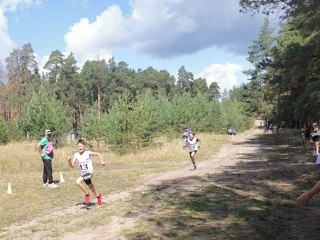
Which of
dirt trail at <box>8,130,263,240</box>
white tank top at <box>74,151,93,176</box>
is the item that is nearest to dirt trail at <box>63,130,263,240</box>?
dirt trail at <box>8,130,263,240</box>

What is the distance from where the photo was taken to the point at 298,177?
16.4 metres

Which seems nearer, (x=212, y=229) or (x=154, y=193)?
(x=212, y=229)

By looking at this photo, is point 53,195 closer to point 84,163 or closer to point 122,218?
point 84,163

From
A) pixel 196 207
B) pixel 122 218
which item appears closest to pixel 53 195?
pixel 122 218

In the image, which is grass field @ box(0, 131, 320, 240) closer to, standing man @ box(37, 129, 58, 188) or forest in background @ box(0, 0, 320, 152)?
standing man @ box(37, 129, 58, 188)

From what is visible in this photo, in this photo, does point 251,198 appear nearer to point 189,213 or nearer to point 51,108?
point 189,213

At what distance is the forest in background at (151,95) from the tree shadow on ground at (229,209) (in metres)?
7.41

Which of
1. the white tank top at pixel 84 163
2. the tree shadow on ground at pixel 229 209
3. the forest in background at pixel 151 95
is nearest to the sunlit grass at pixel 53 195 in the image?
the white tank top at pixel 84 163

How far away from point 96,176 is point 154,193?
569cm

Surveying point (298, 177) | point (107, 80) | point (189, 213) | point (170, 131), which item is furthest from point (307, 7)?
point (107, 80)

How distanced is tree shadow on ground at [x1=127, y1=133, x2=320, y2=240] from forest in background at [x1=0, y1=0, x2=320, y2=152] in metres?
7.41

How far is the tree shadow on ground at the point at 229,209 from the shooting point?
8719mm

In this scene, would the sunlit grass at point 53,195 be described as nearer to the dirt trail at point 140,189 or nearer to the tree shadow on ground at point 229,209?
the dirt trail at point 140,189

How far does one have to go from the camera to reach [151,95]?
61500mm
